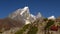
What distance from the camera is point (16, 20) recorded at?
69.9 inches

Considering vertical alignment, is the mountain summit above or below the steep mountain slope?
above

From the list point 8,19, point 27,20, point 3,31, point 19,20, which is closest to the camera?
point 8,19

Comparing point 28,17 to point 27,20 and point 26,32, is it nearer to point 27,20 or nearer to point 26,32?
point 27,20

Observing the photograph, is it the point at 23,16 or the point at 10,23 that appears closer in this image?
the point at 10,23

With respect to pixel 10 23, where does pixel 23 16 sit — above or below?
above

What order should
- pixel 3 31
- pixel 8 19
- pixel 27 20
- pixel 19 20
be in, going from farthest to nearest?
1. pixel 3 31
2. pixel 27 20
3. pixel 19 20
4. pixel 8 19

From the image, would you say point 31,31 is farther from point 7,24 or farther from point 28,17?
point 7,24

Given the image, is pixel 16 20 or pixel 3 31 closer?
pixel 16 20

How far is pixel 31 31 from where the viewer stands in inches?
75.9

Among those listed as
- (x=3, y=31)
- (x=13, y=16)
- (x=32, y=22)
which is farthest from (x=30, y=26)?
(x=3, y=31)

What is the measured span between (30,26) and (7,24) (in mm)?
329

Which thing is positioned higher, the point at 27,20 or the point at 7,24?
the point at 27,20

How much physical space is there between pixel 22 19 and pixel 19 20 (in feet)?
0.13

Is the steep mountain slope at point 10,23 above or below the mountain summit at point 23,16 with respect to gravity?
below
